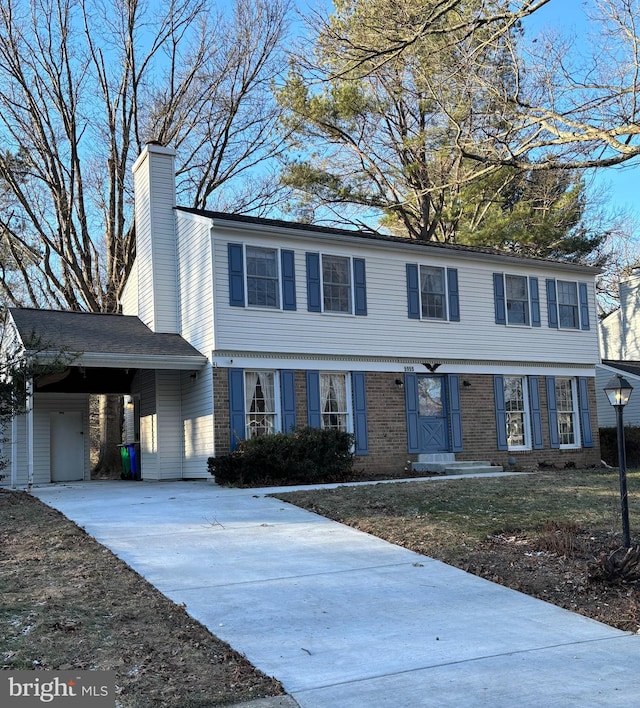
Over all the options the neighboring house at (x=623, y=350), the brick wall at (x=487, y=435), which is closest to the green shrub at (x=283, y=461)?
the brick wall at (x=487, y=435)

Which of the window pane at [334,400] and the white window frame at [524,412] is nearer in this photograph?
the window pane at [334,400]

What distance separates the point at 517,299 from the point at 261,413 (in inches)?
313

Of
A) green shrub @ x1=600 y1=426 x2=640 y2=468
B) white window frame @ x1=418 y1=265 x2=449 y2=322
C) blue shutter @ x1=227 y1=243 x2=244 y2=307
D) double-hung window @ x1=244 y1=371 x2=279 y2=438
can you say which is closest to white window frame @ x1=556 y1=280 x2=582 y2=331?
green shrub @ x1=600 y1=426 x2=640 y2=468

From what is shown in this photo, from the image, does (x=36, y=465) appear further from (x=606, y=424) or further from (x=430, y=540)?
(x=606, y=424)

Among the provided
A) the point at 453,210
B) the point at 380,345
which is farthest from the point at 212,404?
the point at 453,210

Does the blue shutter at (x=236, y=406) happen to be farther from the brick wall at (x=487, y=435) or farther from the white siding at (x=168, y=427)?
the brick wall at (x=487, y=435)

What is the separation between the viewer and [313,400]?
663 inches

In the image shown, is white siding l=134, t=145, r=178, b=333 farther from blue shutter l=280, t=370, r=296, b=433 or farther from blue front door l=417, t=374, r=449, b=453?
blue front door l=417, t=374, r=449, b=453

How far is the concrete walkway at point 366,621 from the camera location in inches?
185

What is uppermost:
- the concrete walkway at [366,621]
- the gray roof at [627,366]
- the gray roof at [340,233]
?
the gray roof at [340,233]

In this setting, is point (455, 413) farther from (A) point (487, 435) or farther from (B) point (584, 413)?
(B) point (584, 413)

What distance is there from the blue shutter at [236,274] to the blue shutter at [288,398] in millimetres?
1831

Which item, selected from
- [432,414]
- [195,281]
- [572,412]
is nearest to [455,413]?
[432,414]

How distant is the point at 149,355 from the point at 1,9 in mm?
15107
